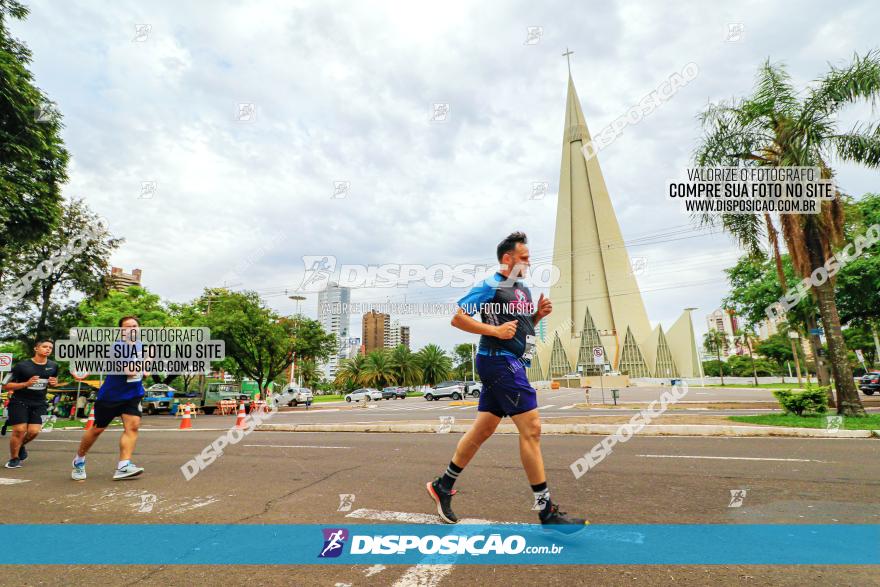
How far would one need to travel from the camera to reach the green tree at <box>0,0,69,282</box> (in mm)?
10875

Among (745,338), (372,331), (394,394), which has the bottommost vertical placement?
(394,394)

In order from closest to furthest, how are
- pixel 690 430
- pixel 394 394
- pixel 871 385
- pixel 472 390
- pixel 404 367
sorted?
pixel 690 430 → pixel 871 385 → pixel 472 390 → pixel 394 394 → pixel 404 367

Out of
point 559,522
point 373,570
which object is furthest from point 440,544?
point 559,522

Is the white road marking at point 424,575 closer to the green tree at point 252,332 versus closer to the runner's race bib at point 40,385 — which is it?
the runner's race bib at point 40,385

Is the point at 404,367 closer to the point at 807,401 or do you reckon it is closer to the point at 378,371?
the point at 378,371

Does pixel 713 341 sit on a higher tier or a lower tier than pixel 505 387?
higher

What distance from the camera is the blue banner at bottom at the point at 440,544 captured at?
2699 millimetres

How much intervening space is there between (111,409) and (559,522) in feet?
17.6

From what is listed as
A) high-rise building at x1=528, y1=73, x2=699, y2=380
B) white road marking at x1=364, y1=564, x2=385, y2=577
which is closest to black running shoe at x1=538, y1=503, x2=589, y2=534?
white road marking at x1=364, y1=564, x2=385, y2=577

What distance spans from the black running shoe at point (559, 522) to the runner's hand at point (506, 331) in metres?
1.20

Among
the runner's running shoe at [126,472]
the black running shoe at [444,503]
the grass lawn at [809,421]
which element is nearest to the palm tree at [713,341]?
the grass lawn at [809,421]

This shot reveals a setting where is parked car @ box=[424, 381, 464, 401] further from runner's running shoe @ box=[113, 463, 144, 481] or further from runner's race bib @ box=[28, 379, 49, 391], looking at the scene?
runner's running shoe @ box=[113, 463, 144, 481]

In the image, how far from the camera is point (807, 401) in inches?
479

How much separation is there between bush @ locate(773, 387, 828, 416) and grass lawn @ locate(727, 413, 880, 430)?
377 millimetres
